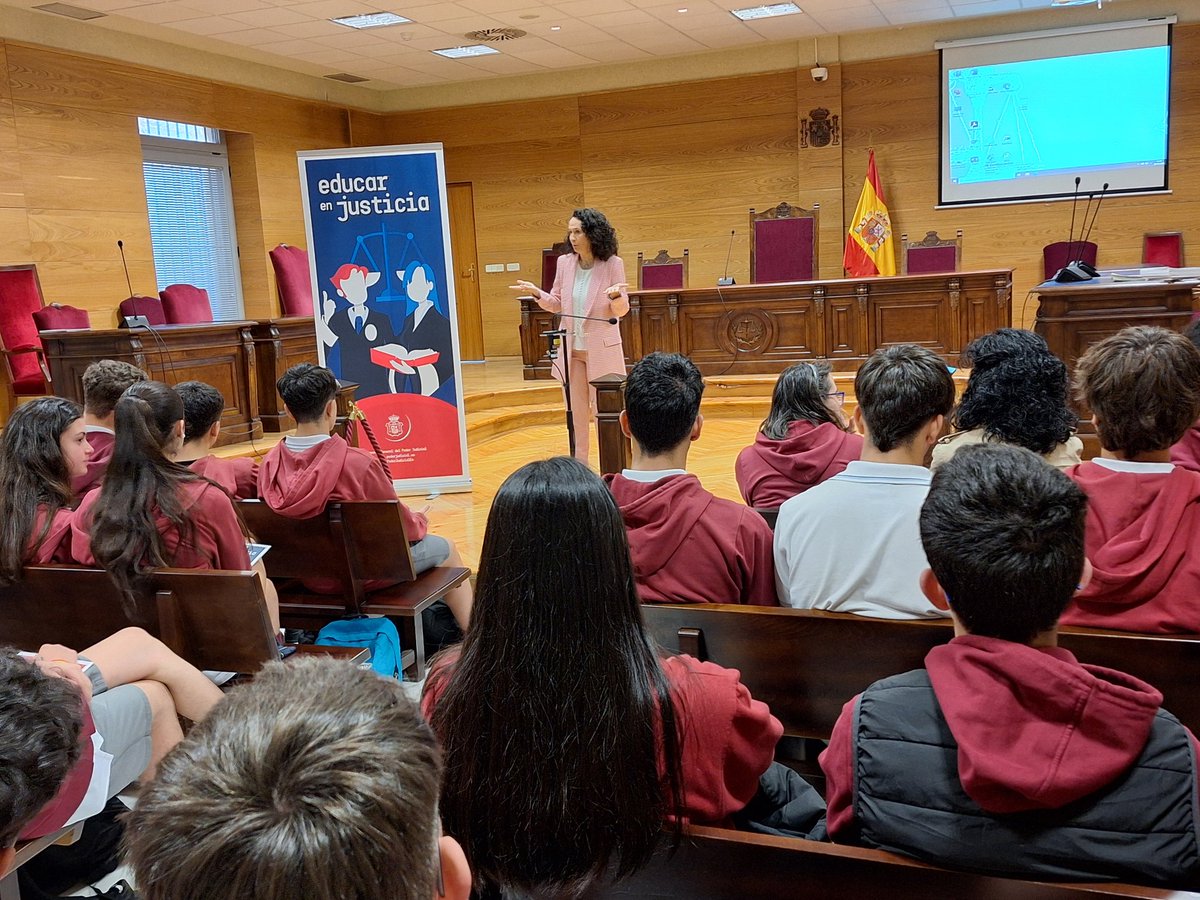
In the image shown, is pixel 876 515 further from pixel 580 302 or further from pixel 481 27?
pixel 481 27

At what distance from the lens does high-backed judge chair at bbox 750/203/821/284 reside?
934 cm

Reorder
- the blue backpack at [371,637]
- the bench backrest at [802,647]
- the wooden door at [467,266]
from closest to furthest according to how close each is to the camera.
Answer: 1. the bench backrest at [802,647]
2. the blue backpack at [371,637]
3. the wooden door at [467,266]

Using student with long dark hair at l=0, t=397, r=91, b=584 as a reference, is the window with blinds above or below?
above

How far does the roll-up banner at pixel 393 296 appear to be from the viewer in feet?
17.1

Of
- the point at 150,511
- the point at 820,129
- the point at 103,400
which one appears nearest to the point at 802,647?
the point at 150,511

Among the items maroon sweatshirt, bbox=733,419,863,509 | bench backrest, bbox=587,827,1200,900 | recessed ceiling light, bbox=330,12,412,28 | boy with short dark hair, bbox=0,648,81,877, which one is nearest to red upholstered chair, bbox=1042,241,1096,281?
recessed ceiling light, bbox=330,12,412,28

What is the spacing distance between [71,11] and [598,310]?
5225mm

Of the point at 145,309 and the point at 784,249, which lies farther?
the point at 784,249

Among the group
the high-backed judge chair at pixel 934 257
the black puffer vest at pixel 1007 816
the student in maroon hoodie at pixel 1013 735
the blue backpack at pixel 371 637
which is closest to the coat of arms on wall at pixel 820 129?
the high-backed judge chair at pixel 934 257

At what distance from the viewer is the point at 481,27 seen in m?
8.52

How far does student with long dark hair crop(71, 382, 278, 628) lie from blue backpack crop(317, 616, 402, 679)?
40 centimetres

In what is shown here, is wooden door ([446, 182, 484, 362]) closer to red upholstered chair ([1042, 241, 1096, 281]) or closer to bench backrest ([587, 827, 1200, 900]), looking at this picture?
red upholstered chair ([1042, 241, 1096, 281])

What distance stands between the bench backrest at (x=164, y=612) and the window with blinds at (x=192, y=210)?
7.43 meters

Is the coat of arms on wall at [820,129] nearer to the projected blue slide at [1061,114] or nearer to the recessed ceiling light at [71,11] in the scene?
the projected blue slide at [1061,114]
